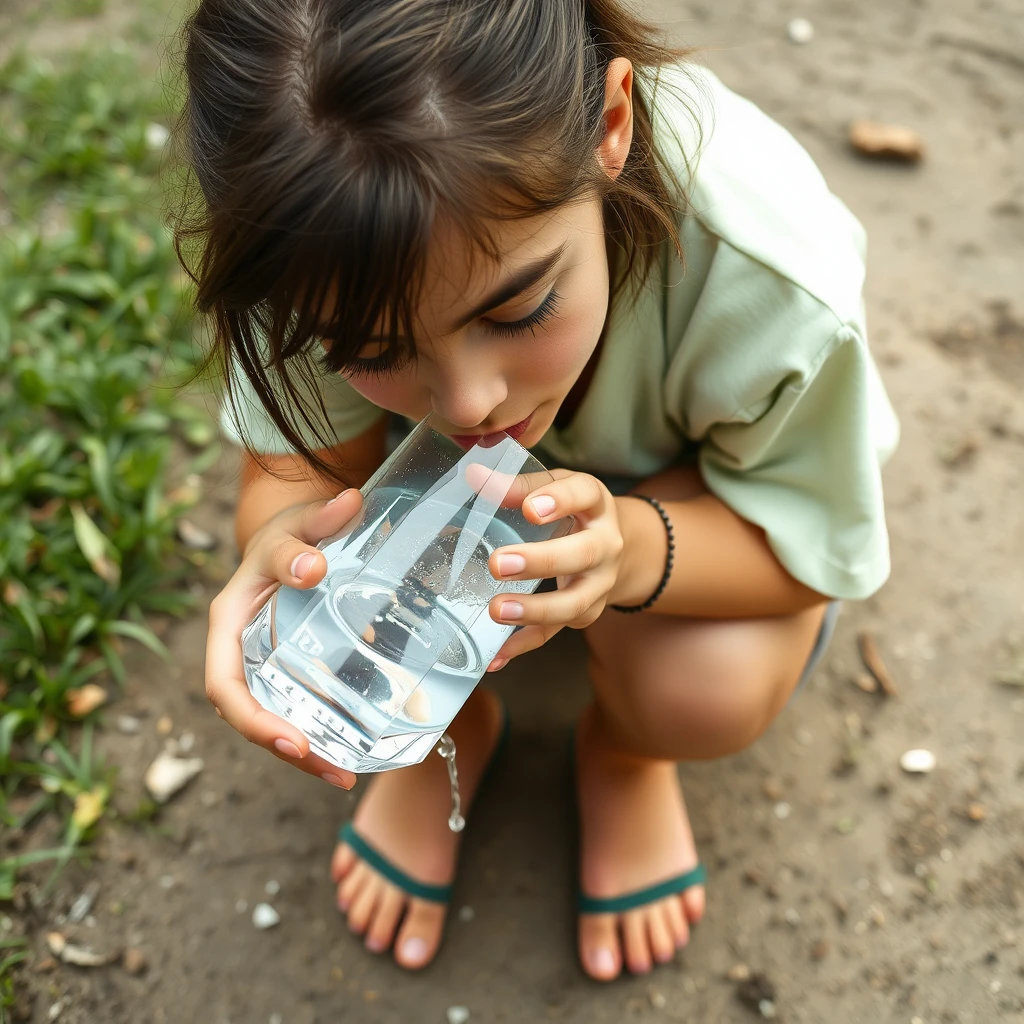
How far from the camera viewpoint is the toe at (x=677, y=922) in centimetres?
177

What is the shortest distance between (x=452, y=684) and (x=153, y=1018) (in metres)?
0.96

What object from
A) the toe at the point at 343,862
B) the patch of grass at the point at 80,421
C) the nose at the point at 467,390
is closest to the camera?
the nose at the point at 467,390

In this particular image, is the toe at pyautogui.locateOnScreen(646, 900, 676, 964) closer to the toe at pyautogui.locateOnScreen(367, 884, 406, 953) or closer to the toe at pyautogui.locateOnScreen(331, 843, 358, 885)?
the toe at pyautogui.locateOnScreen(367, 884, 406, 953)

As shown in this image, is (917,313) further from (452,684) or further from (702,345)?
(452,684)

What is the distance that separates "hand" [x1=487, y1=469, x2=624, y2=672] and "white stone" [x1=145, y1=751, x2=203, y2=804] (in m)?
0.95

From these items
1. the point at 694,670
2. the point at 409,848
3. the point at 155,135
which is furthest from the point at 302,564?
the point at 155,135

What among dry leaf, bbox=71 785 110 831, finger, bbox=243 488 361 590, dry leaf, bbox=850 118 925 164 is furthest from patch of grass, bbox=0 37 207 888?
dry leaf, bbox=850 118 925 164

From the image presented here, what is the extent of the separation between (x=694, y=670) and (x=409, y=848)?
0.64 m

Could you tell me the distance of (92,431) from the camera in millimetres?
2334

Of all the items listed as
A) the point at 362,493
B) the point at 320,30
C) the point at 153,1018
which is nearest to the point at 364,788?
the point at 153,1018

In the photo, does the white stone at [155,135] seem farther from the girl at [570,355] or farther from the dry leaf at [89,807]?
the dry leaf at [89,807]

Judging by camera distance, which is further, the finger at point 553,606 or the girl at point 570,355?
the finger at point 553,606

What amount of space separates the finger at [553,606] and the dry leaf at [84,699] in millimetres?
1180

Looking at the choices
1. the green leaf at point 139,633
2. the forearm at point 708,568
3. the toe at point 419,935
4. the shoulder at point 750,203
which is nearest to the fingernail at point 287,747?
the forearm at point 708,568
